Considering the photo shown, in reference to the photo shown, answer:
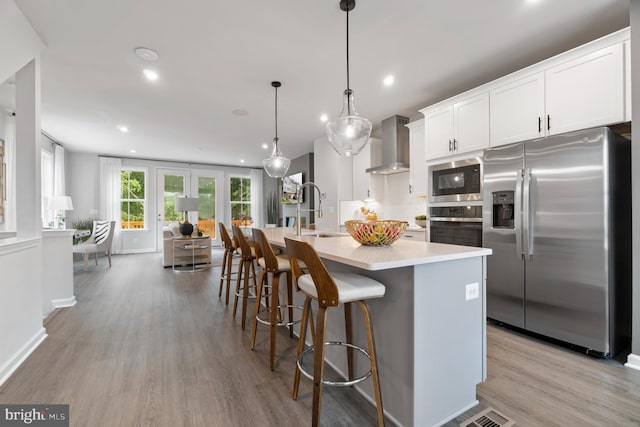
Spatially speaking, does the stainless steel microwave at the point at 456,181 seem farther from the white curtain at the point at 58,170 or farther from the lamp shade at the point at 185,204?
the white curtain at the point at 58,170

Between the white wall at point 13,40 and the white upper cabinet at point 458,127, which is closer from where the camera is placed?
the white wall at point 13,40

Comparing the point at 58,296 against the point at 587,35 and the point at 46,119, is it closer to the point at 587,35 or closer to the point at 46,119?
the point at 46,119

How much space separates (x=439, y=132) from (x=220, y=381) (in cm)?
332

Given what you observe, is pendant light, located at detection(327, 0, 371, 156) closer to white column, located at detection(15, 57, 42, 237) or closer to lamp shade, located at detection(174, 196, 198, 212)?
white column, located at detection(15, 57, 42, 237)

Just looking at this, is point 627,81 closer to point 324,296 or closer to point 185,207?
point 324,296

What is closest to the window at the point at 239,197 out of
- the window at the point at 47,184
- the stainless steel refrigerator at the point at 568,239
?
the window at the point at 47,184

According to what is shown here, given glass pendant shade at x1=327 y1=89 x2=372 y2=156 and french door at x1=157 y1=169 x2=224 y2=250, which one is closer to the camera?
glass pendant shade at x1=327 y1=89 x2=372 y2=156

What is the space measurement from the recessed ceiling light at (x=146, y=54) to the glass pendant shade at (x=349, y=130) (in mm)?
1823

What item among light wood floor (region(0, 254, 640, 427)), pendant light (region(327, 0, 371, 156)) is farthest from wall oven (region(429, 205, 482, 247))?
pendant light (region(327, 0, 371, 156))

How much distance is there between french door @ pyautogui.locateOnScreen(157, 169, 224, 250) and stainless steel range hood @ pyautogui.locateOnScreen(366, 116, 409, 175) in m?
5.84

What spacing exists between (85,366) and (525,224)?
143 inches

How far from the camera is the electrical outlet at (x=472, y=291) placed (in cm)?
156

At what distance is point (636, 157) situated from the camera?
2.02 m

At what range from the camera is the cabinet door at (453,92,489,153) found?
2955 mm
